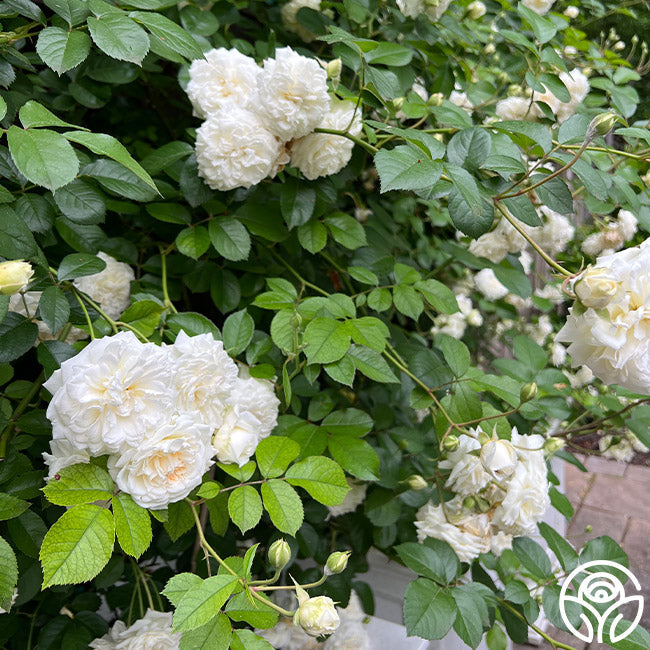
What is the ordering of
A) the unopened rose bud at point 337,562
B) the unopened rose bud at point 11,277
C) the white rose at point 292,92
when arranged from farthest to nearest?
the white rose at point 292,92
the unopened rose bud at point 337,562
the unopened rose bud at point 11,277

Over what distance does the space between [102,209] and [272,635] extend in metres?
0.78

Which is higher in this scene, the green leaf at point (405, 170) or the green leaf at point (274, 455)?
the green leaf at point (405, 170)

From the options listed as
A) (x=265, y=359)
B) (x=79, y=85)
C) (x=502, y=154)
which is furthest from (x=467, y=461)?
(x=79, y=85)

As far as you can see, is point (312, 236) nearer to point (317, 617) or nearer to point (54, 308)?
point (54, 308)

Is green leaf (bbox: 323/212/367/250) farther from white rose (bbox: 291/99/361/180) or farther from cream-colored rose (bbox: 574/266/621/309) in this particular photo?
cream-colored rose (bbox: 574/266/621/309)

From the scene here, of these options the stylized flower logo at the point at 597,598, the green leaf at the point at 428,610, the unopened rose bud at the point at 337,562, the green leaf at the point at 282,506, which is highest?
the unopened rose bud at the point at 337,562

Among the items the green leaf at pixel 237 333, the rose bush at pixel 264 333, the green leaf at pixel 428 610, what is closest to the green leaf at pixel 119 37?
the rose bush at pixel 264 333

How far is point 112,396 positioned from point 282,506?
0.78ft

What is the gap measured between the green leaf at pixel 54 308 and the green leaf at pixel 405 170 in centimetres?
41

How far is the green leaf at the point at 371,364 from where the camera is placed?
3.01ft

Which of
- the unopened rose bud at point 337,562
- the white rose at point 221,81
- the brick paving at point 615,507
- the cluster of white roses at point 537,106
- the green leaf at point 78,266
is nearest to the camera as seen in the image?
the unopened rose bud at point 337,562

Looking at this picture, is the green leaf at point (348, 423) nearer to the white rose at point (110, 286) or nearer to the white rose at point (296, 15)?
the white rose at point (110, 286)

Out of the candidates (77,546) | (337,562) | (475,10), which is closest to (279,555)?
(337,562)

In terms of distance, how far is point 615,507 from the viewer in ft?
11.0
